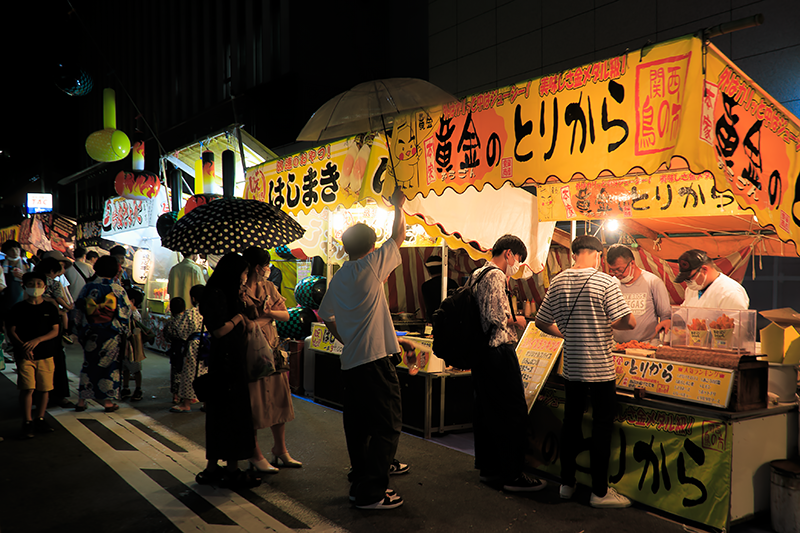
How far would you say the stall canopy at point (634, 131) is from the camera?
3.79 m

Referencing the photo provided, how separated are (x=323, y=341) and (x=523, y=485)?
4.48 meters

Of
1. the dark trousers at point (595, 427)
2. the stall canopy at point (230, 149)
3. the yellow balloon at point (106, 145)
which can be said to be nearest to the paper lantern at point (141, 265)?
the stall canopy at point (230, 149)

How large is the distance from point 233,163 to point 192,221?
20.7ft

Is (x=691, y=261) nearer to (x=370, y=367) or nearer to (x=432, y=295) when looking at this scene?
(x=370, y=367)

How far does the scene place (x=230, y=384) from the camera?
491cm

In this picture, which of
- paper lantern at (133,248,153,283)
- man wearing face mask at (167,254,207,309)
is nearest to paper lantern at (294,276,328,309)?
man wearing face mask at (167,254,207,309)

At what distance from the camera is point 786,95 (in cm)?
933

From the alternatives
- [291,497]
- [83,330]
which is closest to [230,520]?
[291,497]

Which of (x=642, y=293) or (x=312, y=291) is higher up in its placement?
(x=642, y=293)

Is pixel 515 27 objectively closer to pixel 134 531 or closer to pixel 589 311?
pixel 589 311

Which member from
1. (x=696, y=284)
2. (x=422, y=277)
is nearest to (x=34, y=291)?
(x=422, y=277)

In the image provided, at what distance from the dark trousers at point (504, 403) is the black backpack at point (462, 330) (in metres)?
0.12

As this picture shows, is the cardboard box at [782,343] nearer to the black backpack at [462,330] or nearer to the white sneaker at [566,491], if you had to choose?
the white sneaker at [566,491]

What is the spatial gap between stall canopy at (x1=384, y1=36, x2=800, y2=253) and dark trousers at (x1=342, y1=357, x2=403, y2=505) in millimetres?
2141
